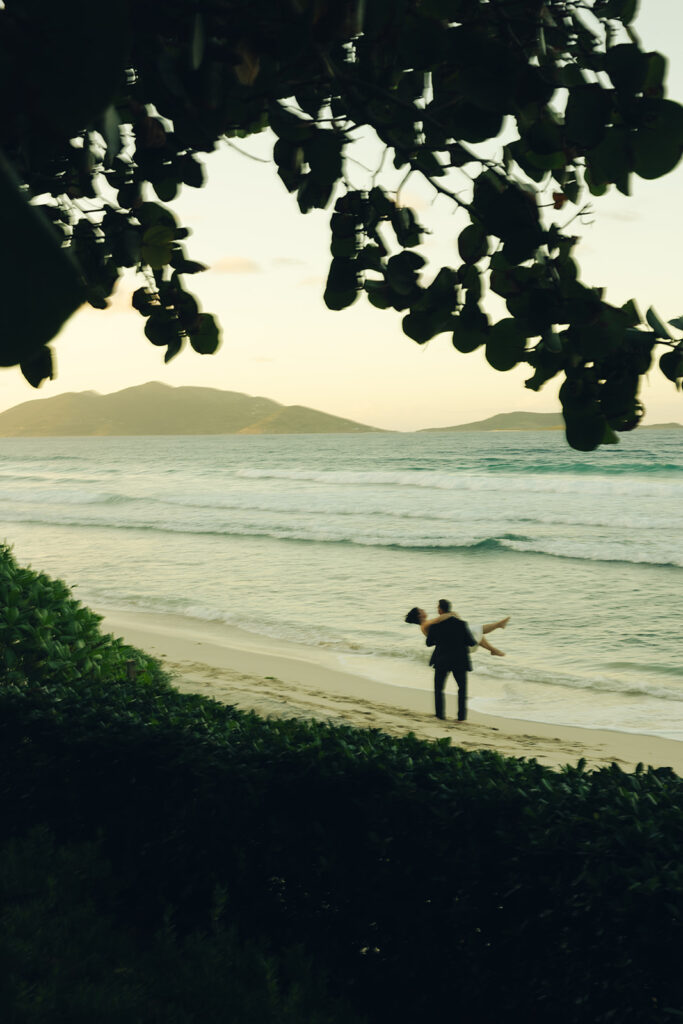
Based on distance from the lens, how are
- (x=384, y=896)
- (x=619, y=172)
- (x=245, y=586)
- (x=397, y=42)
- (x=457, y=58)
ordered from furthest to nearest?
(x=245, y=586) → (x=384, y=896) → (x=397, y=42) → (x=619, y=172) → (x=457, y=58)

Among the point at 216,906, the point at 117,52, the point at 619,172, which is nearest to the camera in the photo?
the point at 117,52

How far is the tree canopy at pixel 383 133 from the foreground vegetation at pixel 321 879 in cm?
231

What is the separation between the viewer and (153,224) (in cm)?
264

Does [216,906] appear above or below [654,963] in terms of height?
below

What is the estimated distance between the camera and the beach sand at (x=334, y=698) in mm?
10508

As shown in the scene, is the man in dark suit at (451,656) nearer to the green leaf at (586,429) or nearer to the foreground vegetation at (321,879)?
the foreground vegetation at (321,879)

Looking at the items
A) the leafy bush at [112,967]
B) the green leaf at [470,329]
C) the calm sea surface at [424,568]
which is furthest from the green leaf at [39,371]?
the calm sea surface at [424,568]

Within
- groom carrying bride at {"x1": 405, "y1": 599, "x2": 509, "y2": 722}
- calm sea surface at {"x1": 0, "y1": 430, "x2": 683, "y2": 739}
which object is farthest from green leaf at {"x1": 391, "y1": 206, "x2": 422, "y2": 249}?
calm sea surface at {"x1": 0, "y1": 430, "x2": 683, "y2": 739}

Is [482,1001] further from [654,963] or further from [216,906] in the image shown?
[216,906]

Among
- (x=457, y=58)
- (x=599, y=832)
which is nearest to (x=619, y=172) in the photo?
(x=457, y=58)

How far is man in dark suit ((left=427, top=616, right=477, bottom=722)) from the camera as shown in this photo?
1184cm

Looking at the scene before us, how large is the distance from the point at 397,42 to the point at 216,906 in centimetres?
381

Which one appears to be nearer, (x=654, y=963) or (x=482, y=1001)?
(x=654, y=963)

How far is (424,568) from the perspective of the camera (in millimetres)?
22984
